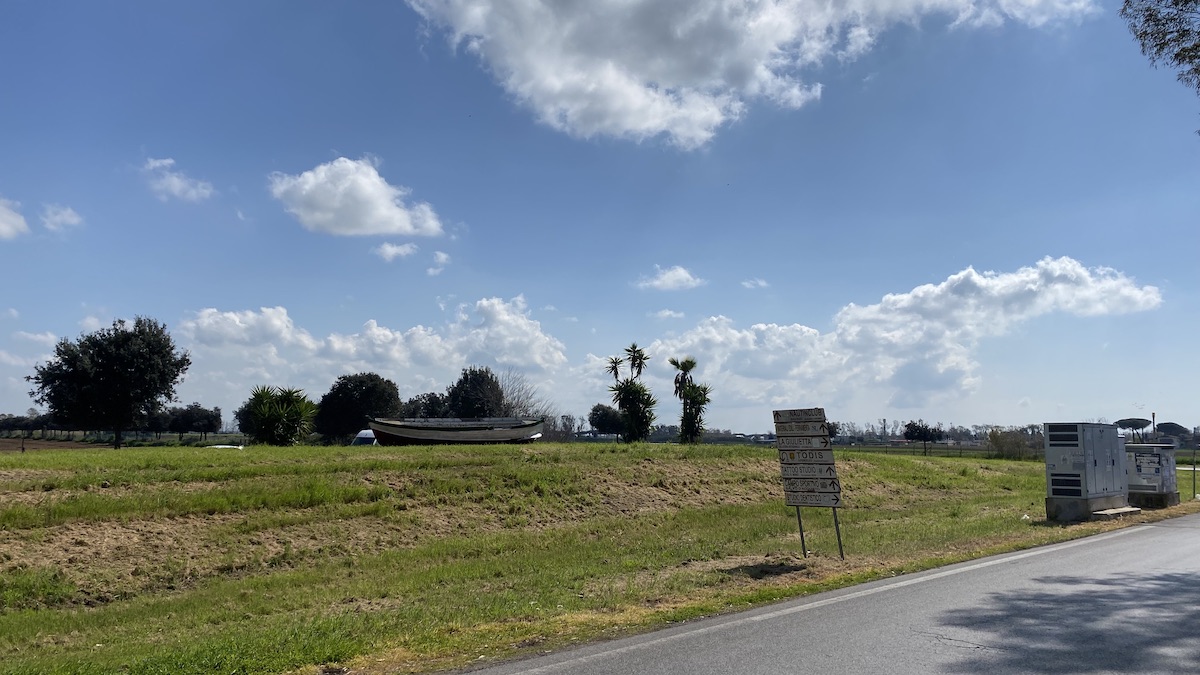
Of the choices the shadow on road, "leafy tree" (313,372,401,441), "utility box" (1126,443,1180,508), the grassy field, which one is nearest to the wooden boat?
the grassy field

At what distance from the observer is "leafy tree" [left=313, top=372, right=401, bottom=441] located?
83.1m

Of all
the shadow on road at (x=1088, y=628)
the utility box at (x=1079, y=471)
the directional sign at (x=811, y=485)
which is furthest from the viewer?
the utility box at (x=1079, y=471)

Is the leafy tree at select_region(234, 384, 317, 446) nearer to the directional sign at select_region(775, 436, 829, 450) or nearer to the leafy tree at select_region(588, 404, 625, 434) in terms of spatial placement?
the directional sign at select_region(775, 436, 829, 450)

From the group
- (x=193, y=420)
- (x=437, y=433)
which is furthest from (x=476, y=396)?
(x=437, y=433)

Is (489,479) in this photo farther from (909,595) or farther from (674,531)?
(909,595)

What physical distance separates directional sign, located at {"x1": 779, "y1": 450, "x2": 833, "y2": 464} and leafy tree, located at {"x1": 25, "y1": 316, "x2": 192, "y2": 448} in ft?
148

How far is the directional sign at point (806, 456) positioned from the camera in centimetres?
1362

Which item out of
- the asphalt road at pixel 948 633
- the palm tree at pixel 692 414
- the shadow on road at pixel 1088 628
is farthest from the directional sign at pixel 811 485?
the palm tree at pixel 692 414

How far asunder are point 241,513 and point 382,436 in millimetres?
19707

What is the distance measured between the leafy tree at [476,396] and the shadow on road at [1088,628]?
8229 centimetres

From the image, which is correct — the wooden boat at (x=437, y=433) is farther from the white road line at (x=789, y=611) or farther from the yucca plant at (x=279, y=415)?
the white road line at (x=789, y=611)

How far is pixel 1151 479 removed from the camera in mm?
23703

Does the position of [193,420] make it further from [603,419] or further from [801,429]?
[801,429]

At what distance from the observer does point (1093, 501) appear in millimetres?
20438
